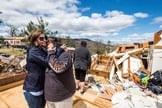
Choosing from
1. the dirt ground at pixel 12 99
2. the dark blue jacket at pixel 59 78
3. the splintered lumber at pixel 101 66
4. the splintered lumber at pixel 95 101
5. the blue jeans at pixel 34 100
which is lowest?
the splintered lumber at pixel 95 101

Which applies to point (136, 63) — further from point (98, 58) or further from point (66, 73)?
point (66, 73)

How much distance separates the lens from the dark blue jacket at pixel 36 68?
2.12 metres

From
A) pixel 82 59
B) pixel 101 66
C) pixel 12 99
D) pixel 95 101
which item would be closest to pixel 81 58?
pixel 82 59

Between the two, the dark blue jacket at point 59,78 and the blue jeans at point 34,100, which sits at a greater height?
the dark blue jacket at point 59,78

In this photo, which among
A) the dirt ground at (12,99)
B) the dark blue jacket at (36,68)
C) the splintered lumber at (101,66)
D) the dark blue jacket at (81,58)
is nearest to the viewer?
the dark blue jacket at (36,68)

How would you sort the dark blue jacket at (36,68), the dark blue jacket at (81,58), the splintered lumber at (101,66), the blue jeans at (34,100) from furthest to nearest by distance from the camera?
the splintered lumber at (101,66) < the dark blue jacket at (81,58) < the blue jeans at (34,100) < the dark blue jacket at (36,68)

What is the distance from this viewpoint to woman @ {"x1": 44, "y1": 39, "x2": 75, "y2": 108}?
6.61 feet

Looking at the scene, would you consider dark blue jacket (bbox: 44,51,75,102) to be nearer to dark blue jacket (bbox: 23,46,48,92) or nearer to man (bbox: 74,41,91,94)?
dark blue jacket (bbox: 23,46,48,92)

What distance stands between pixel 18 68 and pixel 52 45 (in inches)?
216

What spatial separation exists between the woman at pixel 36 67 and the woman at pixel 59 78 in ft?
0.33

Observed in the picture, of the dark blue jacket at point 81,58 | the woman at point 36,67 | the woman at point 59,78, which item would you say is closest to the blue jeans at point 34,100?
the woman at point 36,67

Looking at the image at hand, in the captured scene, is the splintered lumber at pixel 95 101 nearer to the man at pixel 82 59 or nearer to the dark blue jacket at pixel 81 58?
the man at pixel 82 59

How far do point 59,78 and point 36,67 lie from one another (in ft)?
1.06

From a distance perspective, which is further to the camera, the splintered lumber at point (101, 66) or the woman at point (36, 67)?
the splintered lumber at point (101, 66)
